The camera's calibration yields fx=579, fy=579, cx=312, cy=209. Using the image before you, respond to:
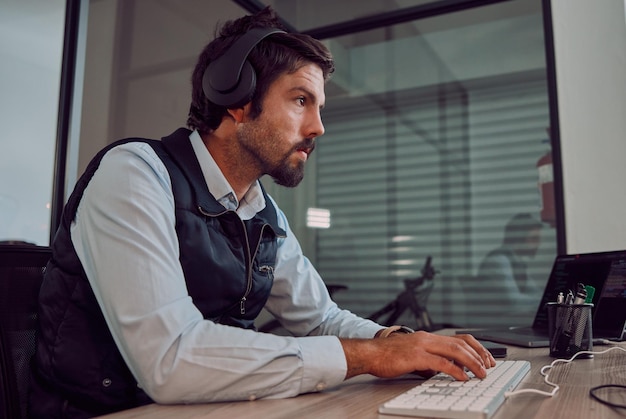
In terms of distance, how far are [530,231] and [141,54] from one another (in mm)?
2019

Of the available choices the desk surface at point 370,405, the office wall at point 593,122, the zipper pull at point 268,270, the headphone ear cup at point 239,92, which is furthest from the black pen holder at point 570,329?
the office wall at point 593,122

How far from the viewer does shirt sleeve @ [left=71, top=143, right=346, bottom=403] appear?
712 mm

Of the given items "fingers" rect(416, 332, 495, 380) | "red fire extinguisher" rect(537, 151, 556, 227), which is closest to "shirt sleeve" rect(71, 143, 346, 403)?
"fingers" rect(416, 332, 495, 380)

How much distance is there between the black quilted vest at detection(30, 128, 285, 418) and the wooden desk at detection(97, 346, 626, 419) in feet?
0.78

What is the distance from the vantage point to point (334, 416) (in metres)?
Result: 0.62

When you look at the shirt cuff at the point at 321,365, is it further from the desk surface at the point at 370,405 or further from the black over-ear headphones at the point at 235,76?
the black over-ear headphones at the point at 235,76

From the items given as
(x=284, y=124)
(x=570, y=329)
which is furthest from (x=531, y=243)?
(x=284, y=124)

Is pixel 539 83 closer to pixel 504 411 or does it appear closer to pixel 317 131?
pixel 317 131

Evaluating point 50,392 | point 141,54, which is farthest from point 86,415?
point 141,54

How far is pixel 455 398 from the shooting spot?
2.08 ft

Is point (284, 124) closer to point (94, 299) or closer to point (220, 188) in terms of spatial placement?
point (220, 188)

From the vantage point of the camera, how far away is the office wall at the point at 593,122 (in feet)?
6.44

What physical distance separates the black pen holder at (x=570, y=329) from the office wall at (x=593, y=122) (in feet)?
3.35

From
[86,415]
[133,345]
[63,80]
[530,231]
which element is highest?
[63,80]
